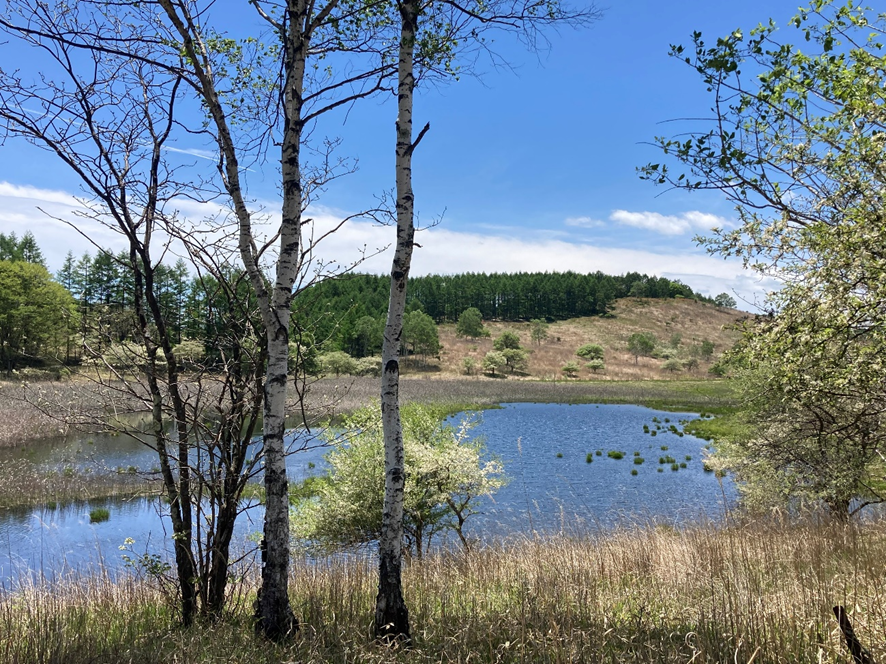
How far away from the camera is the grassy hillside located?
96438 millimetres

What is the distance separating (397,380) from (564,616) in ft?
8.02

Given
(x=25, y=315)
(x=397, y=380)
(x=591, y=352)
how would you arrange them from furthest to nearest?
(x=591, y=352)
(x=25, y=315)
(x=397, y=380)

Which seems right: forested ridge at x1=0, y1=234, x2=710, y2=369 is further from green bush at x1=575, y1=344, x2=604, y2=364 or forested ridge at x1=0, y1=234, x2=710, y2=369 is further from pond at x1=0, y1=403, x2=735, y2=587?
green bush at x1=575, y1=344, x2=604, y2=364

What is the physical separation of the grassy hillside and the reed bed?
7017cm

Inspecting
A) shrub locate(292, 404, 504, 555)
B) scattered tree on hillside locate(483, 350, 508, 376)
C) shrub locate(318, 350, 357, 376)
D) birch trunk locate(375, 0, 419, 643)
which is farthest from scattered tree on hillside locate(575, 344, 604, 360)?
birch trunk locate(375, 0, 419, 643)

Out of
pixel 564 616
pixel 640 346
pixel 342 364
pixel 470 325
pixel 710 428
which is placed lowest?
pixel 710 428

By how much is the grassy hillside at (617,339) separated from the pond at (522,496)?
44222 millimetres

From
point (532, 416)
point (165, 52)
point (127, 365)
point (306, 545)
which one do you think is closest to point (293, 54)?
point (165, 52)

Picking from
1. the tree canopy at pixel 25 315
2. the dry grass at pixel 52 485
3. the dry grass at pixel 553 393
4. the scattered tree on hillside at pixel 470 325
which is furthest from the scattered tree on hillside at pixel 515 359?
the dry grass at pixel 52 485

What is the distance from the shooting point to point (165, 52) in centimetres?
521

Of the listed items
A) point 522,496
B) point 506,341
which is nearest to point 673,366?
point 506,341

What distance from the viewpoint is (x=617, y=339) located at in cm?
13075

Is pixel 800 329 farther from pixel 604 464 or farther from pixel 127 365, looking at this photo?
pixel 604 464

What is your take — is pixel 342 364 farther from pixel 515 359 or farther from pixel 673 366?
pixel 673 366
